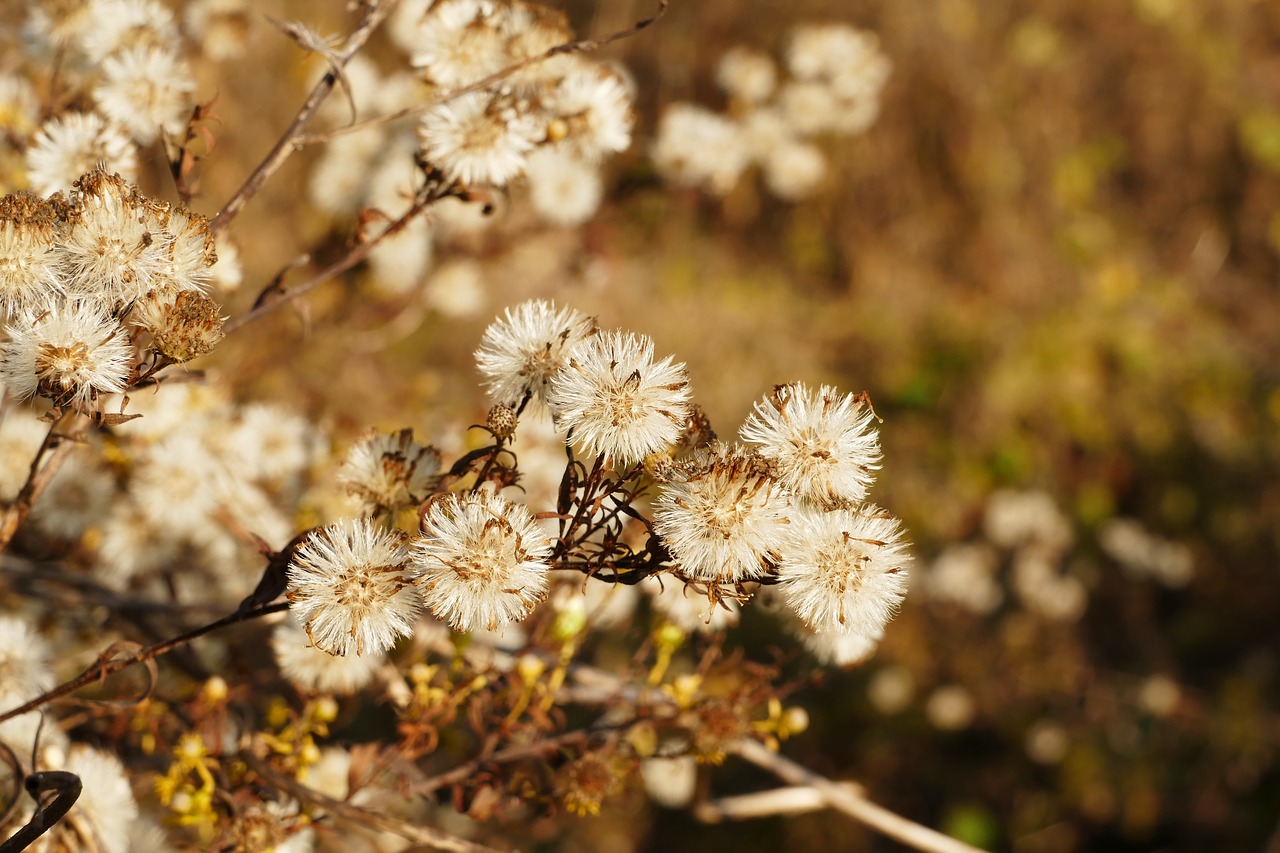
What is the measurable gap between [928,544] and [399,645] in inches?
130

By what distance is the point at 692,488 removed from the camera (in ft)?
2.83

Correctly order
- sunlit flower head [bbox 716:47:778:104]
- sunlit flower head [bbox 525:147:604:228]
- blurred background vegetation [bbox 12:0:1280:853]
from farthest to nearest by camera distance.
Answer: blurred background vegetation [bbox 12:0:1280:853], sunlit flower head [bbox 716:47:778:104], sunlit flower head [bbox 525:147:604:228]

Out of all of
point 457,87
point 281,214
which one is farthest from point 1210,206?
point 457,87

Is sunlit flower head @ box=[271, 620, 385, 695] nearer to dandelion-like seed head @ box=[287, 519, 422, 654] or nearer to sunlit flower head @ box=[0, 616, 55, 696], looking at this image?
sunlit flower head @ box=[0, 616, 55, 696]

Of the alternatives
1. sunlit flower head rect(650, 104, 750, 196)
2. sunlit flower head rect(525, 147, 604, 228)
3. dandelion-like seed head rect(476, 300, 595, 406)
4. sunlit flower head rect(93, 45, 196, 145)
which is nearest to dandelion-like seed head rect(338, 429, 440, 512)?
dandelion-like seed head rect(476, 300, 595, 406)

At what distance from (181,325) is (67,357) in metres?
0.10

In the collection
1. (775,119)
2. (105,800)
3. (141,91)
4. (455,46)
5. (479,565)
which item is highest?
(775,119)

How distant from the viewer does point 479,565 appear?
85 cm

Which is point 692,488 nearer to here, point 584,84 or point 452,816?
point 584,84

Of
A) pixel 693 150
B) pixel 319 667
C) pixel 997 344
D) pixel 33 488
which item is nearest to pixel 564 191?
pixel 693 150

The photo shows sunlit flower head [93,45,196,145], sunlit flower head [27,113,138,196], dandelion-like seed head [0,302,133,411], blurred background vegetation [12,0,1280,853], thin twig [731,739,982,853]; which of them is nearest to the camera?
Result: dandelion-like seed head [0,302,133,411]

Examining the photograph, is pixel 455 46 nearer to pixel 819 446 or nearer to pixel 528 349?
pixel 528 349

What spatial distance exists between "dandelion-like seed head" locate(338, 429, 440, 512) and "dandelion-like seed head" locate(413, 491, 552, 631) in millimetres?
213

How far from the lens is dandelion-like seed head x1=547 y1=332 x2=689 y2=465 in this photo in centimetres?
89
